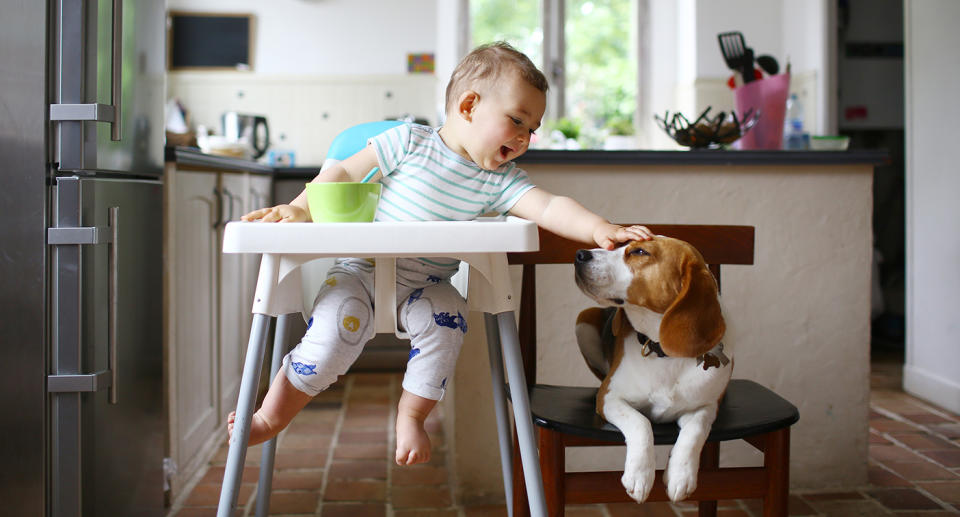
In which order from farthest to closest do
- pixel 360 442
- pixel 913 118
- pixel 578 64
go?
pixel 578 64
pixel 913 118
pixel 360 442

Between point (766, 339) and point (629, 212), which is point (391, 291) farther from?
point (766, 339)

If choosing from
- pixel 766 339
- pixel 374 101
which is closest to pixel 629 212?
pixel 766 339

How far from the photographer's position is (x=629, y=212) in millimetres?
2059

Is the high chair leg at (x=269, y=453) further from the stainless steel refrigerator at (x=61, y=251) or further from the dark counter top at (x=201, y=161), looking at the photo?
the dark counter top at (x=201, y=161)

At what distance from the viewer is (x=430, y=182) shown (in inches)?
54.7

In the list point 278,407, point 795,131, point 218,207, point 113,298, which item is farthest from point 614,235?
point 795,131

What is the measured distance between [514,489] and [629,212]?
880 mm

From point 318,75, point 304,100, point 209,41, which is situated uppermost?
point 209,41

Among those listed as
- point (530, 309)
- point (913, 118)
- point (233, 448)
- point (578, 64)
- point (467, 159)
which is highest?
point (578, 64)

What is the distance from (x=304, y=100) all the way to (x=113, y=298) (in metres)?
2.97

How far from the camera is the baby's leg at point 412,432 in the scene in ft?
3.94

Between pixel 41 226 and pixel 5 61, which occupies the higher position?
pixel 5 61

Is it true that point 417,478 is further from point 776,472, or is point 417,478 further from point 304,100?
point 304,100

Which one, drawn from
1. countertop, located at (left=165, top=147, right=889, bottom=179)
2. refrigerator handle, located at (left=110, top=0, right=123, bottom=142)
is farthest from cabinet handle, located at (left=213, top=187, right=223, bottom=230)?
refrigerator handle, located at (left=110, top=0, right=123, bottom=142)
